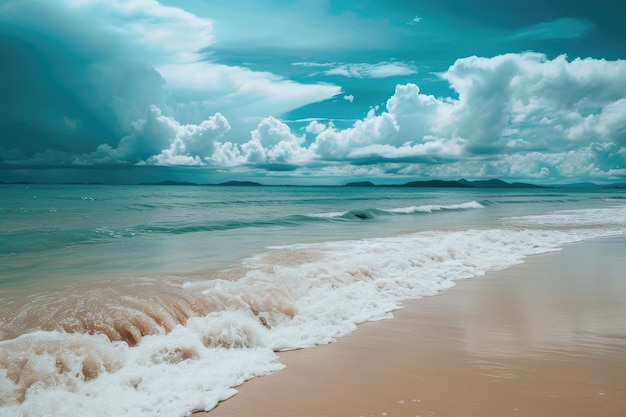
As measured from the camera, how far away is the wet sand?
4.19m

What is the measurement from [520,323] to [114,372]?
5704mm

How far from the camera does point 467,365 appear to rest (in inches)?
204

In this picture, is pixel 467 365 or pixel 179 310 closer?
pixel 467 365

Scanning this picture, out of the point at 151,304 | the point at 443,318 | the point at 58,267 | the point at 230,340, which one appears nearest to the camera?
the point at 230,340

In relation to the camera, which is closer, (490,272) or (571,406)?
(571,406)

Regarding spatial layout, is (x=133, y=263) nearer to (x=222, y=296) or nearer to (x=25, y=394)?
(x=222, y=296)

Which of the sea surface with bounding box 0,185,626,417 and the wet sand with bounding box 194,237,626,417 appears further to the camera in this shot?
the sea surface with bounding box 0,185,626,417

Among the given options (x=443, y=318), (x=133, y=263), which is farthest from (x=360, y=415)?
(x=133, y=263)

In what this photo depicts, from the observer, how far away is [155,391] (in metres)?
4.57

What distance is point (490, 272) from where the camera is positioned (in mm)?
11516

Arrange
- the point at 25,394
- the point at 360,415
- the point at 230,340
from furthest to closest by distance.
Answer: the point at 230,340 < the point at 25,394 < the point at 360,415

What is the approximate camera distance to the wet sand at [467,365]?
165 inches

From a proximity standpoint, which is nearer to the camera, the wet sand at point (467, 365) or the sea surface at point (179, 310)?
the wet sand at point (467, 365)

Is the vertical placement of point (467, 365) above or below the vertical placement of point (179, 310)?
below
